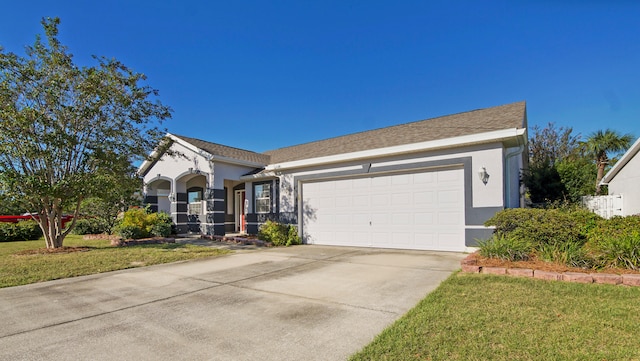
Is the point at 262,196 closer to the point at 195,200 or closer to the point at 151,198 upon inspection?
the point at 195,200

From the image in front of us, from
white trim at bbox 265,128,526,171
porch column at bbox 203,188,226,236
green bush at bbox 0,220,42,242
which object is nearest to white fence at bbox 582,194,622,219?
white trim at bbox 265,128,526,171

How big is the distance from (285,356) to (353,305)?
68.9 inches

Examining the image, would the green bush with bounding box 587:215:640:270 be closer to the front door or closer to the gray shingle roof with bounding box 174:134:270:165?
the gray shingle roof with bounding box 174:134:270:165

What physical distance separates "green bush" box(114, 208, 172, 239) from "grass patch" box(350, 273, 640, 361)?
13458 millimetres

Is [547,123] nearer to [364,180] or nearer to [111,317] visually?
[364,180]

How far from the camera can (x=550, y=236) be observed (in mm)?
7172

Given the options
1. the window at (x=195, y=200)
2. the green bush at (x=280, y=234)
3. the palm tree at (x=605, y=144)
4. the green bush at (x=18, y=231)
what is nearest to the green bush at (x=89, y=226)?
the green bush at (x=18, y=231)

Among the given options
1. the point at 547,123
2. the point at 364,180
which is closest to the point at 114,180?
the point at 364,180

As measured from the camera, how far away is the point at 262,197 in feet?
49.0

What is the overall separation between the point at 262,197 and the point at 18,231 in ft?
43.0

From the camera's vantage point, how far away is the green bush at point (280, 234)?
12.4 metres

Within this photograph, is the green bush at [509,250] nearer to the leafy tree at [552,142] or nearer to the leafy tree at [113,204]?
the leafy tree at [113,204]

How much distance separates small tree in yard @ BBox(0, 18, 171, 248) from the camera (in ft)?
32.1

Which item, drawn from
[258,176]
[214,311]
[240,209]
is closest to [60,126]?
[258,176]
